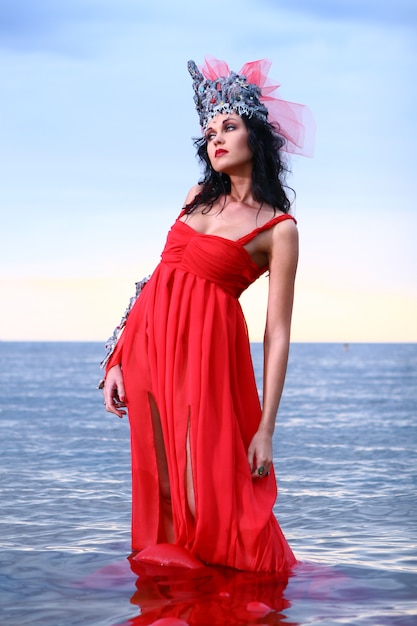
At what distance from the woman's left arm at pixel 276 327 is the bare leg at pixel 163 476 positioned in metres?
0.35

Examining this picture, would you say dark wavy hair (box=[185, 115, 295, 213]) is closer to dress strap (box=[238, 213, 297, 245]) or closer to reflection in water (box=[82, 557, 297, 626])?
dress strap (box=[238, 213, 297, 245])

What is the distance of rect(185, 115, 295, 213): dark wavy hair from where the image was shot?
3.29 meters

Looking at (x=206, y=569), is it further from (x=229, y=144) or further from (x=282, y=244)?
(x=229, y=144)

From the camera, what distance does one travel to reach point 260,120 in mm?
3307

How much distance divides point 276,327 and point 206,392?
0.35 metres

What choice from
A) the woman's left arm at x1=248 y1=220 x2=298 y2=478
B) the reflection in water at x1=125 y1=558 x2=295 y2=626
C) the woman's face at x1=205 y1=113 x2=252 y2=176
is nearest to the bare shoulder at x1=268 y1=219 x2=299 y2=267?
the woman's left arm at x1=248 y1=220 x2=298 y2=478

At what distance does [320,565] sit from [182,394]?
3.47 ft

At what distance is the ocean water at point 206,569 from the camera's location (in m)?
2.98

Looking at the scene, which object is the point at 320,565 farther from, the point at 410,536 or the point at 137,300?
the point at 137,300

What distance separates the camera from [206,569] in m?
3.22

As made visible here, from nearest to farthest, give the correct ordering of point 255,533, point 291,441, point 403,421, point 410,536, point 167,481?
point 255,533 < point 167,481 < point 410,536 < point 291,441 < point 403,421

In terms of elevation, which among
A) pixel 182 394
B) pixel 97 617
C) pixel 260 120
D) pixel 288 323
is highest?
pixel 260 120

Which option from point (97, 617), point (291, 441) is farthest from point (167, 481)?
point (291, 441)

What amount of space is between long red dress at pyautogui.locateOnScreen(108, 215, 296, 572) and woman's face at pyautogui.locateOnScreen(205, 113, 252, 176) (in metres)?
0.26
